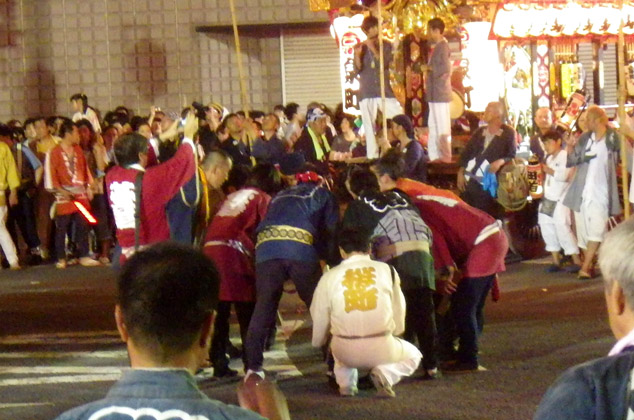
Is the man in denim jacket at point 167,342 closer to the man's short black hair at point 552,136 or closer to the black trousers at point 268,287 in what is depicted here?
the black trousers at point 268,287

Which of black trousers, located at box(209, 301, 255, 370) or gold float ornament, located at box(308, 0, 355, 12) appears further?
gold float ornament, located at box(308, 0, 355, 12)

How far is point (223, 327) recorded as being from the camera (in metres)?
8.25

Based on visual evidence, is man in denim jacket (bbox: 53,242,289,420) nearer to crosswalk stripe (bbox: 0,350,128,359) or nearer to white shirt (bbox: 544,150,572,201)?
crosswalk stripe (bbox: 0,350,128,359)

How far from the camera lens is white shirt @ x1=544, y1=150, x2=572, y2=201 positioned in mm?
12406

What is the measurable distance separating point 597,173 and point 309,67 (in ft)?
34.4

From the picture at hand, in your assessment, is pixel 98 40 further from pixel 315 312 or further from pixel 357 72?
pixel 315 312

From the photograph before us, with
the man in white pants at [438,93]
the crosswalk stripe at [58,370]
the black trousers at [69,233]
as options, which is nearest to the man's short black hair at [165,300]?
the crosswalk stripe at [58,370]

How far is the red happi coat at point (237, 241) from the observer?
8062mm

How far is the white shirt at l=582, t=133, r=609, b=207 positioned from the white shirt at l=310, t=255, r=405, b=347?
504 centimetres

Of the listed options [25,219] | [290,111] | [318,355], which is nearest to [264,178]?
[318,355]

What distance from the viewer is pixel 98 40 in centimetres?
2073

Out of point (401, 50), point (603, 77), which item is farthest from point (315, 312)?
point (603, 77)

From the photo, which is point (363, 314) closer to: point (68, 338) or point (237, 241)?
point (237, 241)

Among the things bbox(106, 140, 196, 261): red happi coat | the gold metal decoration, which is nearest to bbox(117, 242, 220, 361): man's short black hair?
bbox(106, 140, 196, 261): red happi coat
